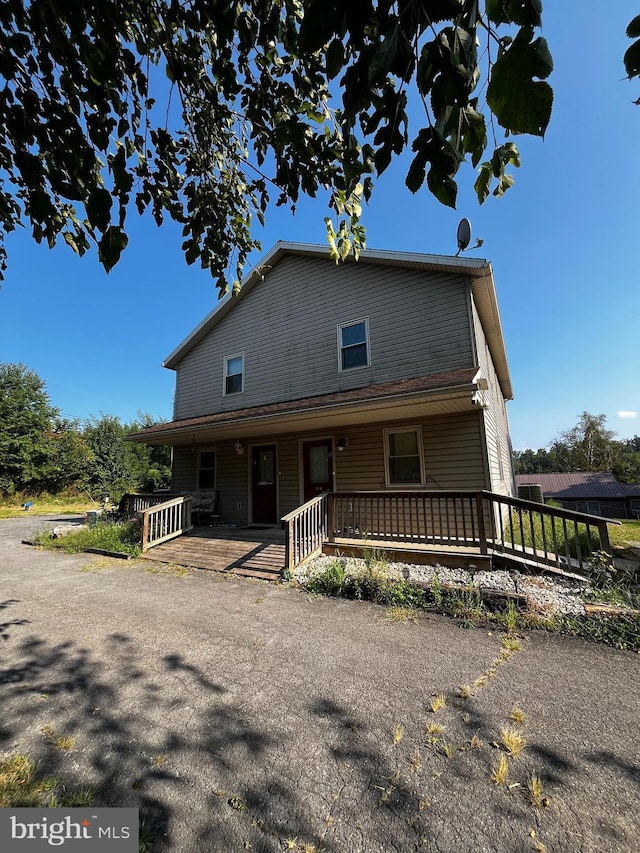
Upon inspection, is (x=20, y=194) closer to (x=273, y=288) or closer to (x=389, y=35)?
(x=389, y=35)

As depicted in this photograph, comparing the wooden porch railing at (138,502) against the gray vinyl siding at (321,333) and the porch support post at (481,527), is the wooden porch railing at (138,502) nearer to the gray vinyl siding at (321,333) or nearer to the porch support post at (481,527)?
the gray vinyl siding at (321,333)

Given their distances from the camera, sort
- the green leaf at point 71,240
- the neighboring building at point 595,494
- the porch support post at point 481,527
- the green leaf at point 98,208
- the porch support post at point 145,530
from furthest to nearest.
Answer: the neighboring building at point 595,494 < the porch support post at point 145,530 < the porch support post at point 481,527 < the green leaf at point 71,240 < the green leaf at point 98,208

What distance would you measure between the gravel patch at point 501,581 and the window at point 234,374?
688cm

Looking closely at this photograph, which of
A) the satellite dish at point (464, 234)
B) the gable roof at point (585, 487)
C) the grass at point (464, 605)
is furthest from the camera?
the gable roof at point (585, 487)

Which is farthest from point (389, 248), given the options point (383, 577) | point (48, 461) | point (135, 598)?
point (48, 461)

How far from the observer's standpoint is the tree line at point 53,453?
22422 millimetres

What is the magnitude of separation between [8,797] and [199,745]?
966mm

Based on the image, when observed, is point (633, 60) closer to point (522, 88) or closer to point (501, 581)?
point (522, 88)

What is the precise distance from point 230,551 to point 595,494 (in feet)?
126

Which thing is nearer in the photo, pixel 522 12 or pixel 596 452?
pixel 522 12

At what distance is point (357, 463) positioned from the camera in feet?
29.2

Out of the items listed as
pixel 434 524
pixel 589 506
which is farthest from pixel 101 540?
pixel 589 506

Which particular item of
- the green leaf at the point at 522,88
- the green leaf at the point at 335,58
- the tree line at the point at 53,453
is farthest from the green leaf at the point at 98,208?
the tree line at the point at 53,453

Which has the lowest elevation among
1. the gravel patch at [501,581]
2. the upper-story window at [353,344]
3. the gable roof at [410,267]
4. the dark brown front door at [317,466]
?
the gravel patch at [501,581]
